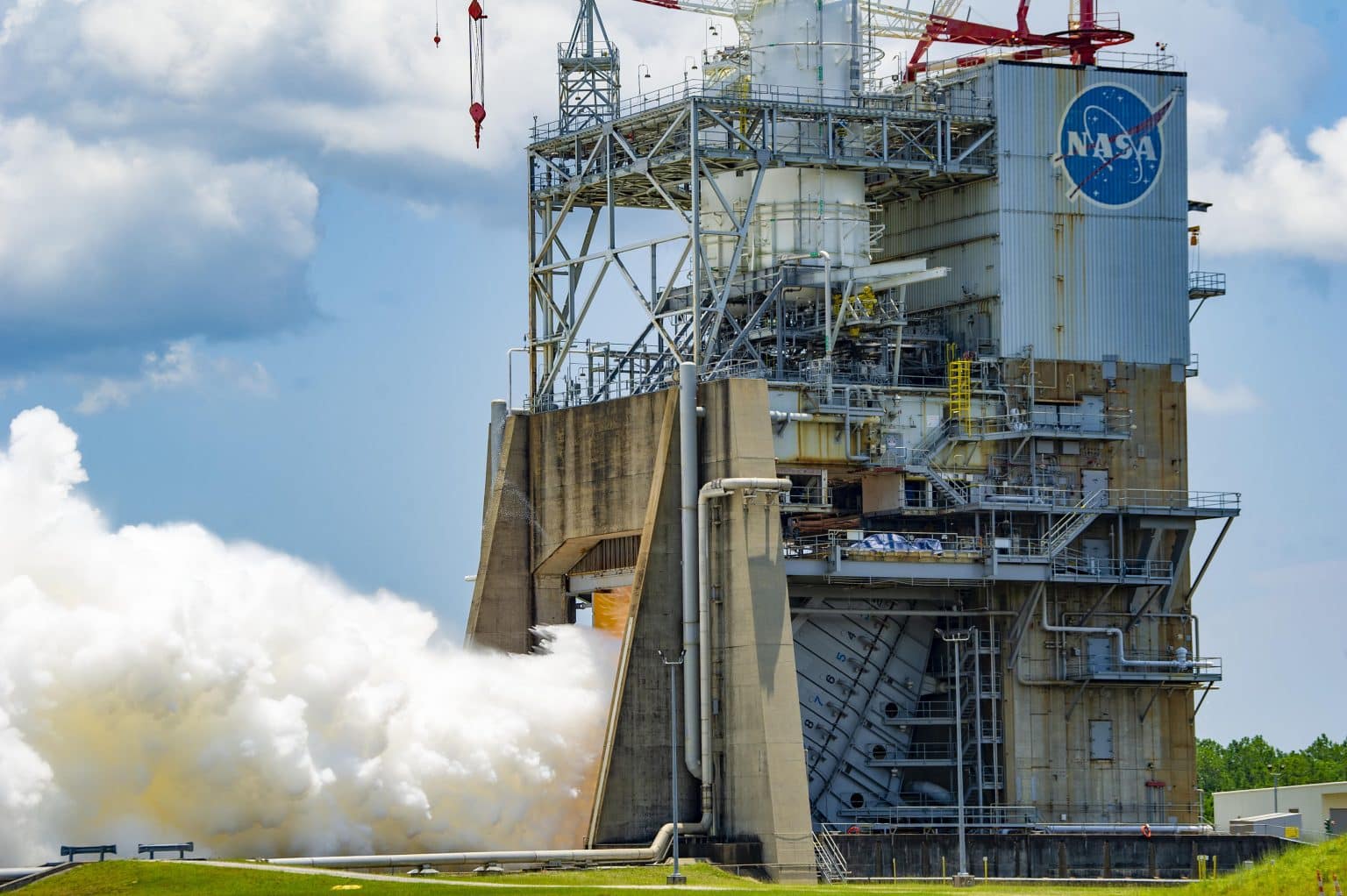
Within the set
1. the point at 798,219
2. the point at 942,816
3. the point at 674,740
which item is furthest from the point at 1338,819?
the point at 674,740

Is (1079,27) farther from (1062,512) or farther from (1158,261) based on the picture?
(1062,512)

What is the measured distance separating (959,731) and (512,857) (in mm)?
16576

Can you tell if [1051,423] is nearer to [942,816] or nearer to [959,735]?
[959,735]

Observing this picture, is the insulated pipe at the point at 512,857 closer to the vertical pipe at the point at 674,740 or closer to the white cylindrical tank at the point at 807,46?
the vertical pipe at the point at 674,740

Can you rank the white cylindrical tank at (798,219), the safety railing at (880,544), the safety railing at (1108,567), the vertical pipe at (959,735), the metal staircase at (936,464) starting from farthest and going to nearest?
1. the white cylindrical tank at (798,219)
2. the safety railing at (1108,567)
3. the metal staircase at (936,464)
4. the safety railing at (880,544)
5. the vertical pipe at (959,735)

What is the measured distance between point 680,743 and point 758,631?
4942 mm

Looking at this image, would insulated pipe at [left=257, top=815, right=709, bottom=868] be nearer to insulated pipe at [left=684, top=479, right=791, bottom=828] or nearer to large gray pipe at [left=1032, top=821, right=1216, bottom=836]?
insulated pipe at [left=684, top=479, right=791, bottom=828]

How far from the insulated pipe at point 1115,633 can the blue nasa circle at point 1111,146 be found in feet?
51.7

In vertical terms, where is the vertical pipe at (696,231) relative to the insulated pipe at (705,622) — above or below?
above

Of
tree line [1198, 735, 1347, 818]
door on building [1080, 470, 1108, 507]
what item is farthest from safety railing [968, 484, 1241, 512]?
tree line [1198, 735, 1347, 818]

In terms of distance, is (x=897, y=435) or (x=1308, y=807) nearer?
(x=897, y=435)

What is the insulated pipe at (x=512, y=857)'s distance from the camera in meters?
72.2

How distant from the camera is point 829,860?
261 ft

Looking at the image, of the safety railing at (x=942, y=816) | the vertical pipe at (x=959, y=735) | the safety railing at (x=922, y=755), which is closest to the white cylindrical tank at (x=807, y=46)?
the vertical pipe at (x=959, y=735)
